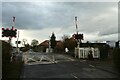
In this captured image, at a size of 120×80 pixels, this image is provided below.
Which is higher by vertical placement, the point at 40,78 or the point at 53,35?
the point at 53,35

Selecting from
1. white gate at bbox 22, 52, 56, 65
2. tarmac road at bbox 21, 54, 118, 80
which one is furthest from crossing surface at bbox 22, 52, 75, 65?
tarmac road at bbox 21, 54, 118, 80

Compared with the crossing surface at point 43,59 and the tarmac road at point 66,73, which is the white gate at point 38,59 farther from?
the tarmac road at point 66,73

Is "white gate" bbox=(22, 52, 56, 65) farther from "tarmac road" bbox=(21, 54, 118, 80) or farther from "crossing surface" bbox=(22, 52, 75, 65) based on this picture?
"tarmac road" bbox=(21, 54, 118, 80)

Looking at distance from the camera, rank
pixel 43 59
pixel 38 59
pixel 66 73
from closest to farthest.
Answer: pixel 66 73 → pixel 38 59 → pixel 43 59

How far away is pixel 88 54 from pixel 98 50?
5.48ft

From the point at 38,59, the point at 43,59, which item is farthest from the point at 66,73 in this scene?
the point at 43,59

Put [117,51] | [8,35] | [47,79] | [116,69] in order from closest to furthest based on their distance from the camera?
[47,79] → [117,51] → [116,69] → [8,35]

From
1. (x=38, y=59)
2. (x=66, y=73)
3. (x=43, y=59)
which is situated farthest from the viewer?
(x=43, y=59)

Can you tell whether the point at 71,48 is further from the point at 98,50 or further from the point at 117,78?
the point at 117,78

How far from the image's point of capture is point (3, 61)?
42.5 feet

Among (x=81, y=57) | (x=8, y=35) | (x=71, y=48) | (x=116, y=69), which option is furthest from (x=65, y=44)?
(x=116, y=69)

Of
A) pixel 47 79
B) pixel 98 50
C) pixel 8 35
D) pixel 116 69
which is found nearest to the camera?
pixel 47 79

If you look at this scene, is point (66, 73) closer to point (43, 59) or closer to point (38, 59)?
point (38, 59)

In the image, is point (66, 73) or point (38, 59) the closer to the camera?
point (66, 73)
